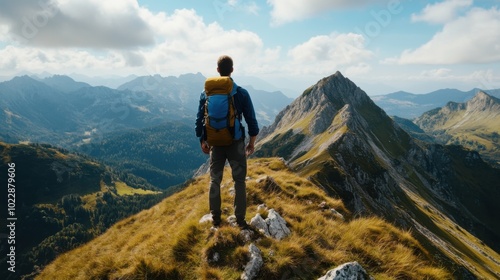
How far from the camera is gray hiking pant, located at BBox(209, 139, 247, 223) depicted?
36.4 ft

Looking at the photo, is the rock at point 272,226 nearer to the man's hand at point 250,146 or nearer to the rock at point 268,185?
the man's hand at point 250,146

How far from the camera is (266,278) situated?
8586mm

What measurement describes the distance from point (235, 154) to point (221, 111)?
1708mm

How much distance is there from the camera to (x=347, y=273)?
8094 millimetres

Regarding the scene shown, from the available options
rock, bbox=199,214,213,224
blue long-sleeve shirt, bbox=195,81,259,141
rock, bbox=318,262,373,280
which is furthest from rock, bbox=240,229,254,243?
blue long-sleeve shirt, bbox=195,81,259,141

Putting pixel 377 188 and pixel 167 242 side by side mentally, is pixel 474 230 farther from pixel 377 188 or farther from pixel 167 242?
pixel 167 242

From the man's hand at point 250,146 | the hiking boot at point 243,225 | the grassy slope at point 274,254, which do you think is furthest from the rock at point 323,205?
the man's hand at point 250,146

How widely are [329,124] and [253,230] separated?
184 m

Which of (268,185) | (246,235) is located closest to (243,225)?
(246,235)

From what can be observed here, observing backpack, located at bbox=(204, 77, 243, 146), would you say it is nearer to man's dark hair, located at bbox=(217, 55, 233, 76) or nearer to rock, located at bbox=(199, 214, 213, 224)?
man's dark hair, located at bbox=(217, 55, 233, 76)

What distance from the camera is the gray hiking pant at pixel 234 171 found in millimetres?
11102

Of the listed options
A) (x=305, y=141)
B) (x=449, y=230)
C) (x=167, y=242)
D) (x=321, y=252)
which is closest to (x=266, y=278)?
(x=321, y=252)

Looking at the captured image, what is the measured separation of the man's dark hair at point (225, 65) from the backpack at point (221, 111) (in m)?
0.59

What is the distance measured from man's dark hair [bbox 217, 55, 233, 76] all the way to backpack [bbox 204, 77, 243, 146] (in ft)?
1.92
